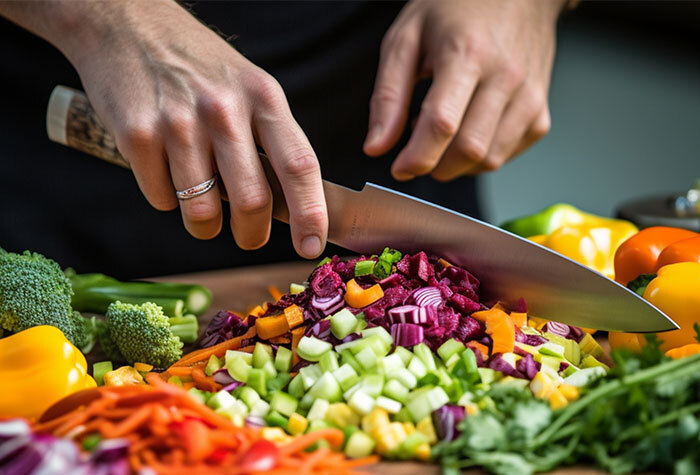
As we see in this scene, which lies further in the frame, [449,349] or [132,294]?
[132,294]

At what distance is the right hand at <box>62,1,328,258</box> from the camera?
1806 mm

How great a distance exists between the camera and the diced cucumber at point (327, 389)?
5.09 feet

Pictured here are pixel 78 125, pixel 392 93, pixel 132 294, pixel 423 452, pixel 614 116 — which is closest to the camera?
pixel 423 452

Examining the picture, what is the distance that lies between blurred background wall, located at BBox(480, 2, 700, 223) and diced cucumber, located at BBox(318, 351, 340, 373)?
4.65 metres

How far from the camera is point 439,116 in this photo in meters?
2.32

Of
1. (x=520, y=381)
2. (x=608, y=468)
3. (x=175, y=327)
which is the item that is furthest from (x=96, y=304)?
(x=608, y=468)

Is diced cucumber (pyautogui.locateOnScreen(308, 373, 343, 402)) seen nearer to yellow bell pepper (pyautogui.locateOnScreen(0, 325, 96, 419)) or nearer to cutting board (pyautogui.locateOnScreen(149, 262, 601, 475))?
yellow bell pepper (pyautogui.locateOnScreen(0, 325, 96, 419))

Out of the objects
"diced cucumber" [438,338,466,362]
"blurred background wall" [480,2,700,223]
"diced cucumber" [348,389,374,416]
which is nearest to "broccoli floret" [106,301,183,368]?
"diced cucumber" [348,389,374,416]

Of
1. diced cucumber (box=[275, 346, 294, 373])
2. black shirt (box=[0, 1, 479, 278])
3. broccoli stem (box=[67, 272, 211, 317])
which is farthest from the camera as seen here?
black shirt (box=[0, 1, 479, 278])

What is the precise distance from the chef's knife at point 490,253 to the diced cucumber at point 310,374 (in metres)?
0.46

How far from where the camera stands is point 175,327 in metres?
2.11

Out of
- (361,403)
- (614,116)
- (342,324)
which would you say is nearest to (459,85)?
(342,324)

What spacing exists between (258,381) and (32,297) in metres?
0.70

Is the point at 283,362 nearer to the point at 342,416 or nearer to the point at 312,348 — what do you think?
the point at 312,348
